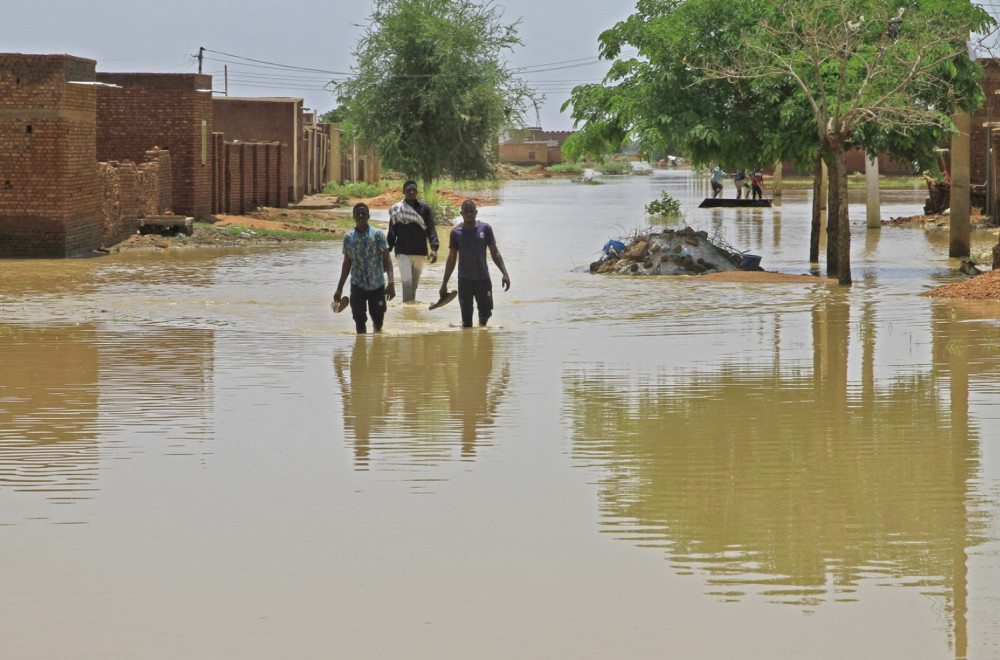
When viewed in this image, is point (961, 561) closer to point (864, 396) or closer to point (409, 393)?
point (864, 396)

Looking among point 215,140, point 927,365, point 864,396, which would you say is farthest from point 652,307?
point 215,140

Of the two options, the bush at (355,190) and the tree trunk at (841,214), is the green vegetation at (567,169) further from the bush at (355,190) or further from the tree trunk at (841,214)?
the tree trunk at (841,214)

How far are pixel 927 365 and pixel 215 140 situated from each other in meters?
26.0

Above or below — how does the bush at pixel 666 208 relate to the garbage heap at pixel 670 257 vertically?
above

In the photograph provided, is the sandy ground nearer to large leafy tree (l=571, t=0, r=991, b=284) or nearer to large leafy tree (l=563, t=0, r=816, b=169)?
large leafy tree (l=571, t=0, r=991, b=284)

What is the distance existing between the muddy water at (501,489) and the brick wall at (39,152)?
28.3 ft

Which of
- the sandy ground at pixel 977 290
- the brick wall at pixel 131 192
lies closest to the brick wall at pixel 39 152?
the brick wall at pixel 131 192

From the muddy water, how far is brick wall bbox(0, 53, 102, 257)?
28.3 ft

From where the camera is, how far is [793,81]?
70.8 feet

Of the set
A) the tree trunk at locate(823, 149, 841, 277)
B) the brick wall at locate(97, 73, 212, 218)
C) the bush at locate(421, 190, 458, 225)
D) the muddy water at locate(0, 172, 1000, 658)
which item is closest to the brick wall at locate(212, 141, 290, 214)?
the brick wall at locate(97, 73, 212, 218)

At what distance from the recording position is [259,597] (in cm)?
545

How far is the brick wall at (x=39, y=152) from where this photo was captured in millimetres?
22672

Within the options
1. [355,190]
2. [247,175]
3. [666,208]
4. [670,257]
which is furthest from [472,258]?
[355,190]

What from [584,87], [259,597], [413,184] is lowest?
[259,597]
